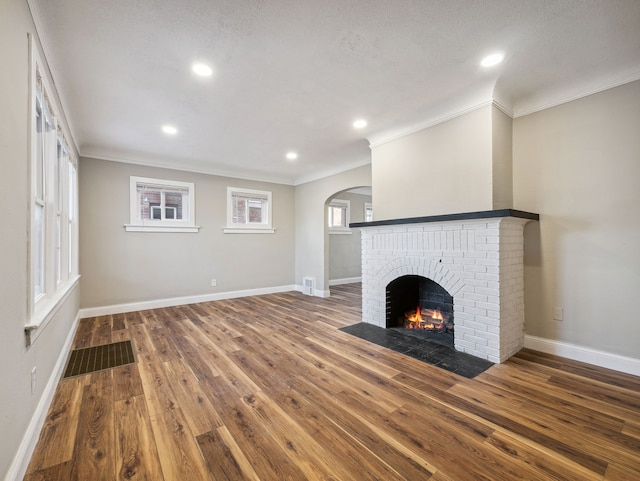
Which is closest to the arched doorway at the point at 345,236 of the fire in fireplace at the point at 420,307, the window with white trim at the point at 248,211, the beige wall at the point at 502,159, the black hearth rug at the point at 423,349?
the window with white trim at the point at 248,211

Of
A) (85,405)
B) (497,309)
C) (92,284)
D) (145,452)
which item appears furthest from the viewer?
(92,284)

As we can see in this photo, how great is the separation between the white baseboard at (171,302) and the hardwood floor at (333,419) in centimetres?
216

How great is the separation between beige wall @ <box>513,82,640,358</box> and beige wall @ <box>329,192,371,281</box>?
16.1 ft

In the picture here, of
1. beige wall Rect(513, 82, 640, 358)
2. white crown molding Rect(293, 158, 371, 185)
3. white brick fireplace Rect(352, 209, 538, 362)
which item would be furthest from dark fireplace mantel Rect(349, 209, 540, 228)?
white crown molding Rect(293, 158, 371, 185)

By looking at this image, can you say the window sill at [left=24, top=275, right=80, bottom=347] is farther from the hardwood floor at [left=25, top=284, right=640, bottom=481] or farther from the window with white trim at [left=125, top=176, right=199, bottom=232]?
the window with white trim at [left=125, top=176, right=199, bottom=232]

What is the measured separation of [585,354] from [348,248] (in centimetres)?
560

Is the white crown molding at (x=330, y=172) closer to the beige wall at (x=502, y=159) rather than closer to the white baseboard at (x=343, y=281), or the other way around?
the beige wall at (x=502, y=159)

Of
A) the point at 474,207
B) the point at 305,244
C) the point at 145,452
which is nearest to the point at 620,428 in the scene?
the point at 474,207

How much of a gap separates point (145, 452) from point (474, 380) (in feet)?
8.02

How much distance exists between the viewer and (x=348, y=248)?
26.1ft

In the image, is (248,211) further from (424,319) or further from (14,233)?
(14,233)

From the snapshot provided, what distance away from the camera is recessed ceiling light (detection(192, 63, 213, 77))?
241cm

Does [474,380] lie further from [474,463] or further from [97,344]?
[97,344]

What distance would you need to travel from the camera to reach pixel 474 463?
149cm
